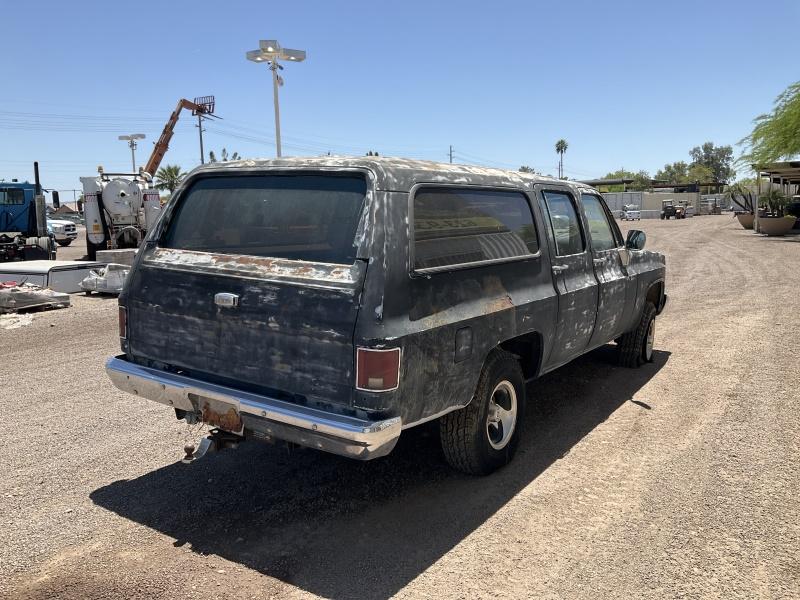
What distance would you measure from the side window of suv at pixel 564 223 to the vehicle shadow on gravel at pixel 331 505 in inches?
57.7

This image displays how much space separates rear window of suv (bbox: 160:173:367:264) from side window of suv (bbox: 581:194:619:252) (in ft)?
9.15

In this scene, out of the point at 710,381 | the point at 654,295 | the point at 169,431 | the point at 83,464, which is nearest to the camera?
the point at 83,464

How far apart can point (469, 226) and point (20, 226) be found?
57.4ft

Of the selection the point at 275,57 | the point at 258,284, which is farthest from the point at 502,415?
the point at 275,57

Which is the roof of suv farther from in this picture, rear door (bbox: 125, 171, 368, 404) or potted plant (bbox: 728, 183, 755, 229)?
potted plant (bbox: 728, 183, 755, 229)

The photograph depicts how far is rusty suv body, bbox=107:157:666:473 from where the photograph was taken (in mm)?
3162

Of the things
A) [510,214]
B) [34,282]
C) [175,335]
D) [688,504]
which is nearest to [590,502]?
[688,504]

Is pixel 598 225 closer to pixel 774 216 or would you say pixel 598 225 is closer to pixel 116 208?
pixel 116 208

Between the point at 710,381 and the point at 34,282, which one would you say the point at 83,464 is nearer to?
the point at 710,381

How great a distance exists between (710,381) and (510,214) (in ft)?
11.0

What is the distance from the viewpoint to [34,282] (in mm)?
11414

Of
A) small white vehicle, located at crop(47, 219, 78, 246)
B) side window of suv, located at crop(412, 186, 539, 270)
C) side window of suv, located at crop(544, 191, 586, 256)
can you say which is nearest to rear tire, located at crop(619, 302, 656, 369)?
side window of suv, located at crop(544, 191, 586, 256)

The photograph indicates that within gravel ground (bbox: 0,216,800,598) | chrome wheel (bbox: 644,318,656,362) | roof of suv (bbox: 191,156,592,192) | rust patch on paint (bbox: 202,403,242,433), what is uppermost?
roof of suv (bbox: 191,156,592,192)

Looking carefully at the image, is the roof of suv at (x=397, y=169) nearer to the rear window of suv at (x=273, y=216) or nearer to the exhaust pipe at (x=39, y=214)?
the rear window of suv at (x=273, y=216)
